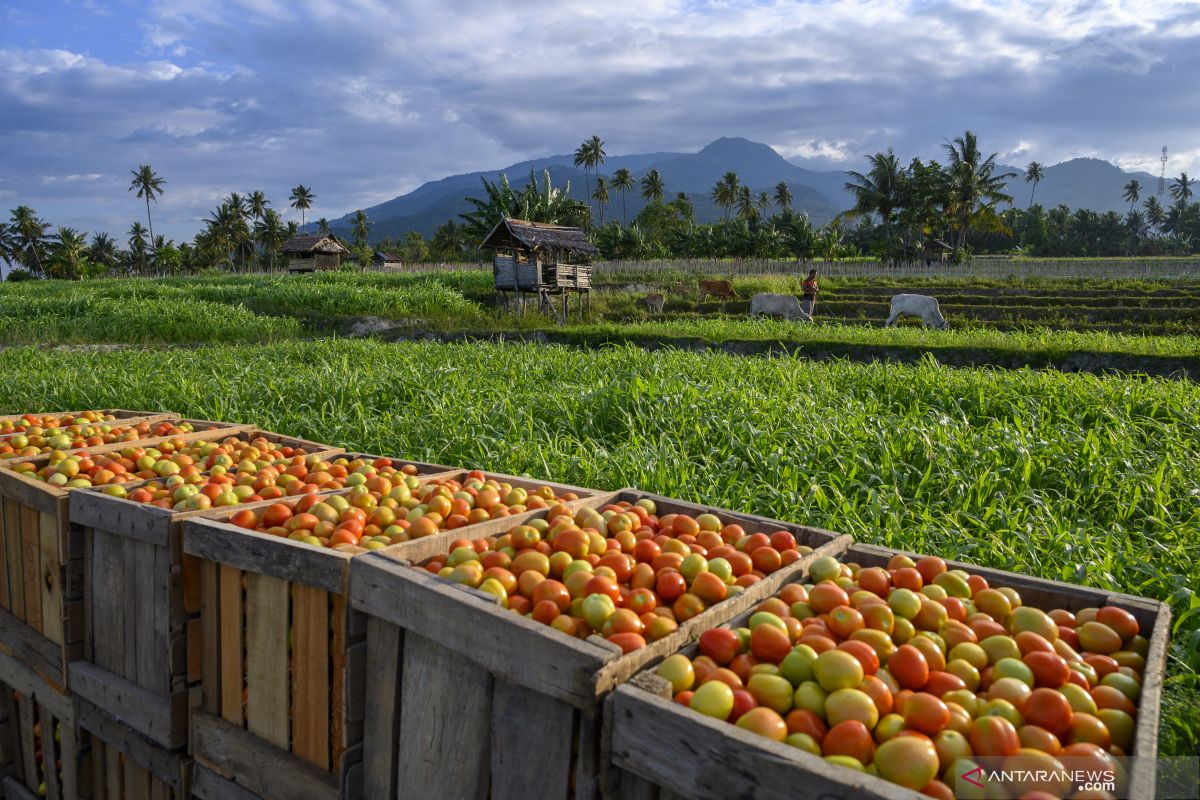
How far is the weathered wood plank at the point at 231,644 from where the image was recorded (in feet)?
8.24

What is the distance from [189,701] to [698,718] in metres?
2.15

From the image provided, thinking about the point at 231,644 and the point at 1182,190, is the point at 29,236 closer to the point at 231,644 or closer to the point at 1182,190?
the point at 231,644

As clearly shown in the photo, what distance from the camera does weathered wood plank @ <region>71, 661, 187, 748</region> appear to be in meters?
2.64

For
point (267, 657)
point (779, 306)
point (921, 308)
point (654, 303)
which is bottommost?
point (267, 657)

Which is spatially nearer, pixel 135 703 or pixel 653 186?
pixel 135 703

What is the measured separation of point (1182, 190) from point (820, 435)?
120974 mm

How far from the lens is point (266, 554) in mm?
2342

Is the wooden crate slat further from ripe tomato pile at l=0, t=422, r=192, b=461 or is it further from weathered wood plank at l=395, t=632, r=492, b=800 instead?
ripe tomato pile at l=0, t=422, r=192, b=461

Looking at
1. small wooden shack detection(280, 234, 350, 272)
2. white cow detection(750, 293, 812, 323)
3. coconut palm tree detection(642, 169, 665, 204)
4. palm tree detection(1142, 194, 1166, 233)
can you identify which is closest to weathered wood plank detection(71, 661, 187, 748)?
white cow detection(750, 293, 812, 323)

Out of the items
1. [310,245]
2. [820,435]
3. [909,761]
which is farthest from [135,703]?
[310,245]

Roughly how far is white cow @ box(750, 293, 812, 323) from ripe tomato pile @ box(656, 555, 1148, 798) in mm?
22423

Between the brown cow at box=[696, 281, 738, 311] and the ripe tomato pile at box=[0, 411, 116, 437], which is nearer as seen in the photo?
the ripe tomato pile at box=[0, 411, 116, 437]

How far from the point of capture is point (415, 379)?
7707 millimetres

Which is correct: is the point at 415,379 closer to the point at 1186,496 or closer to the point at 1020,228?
the point at 1186,496
